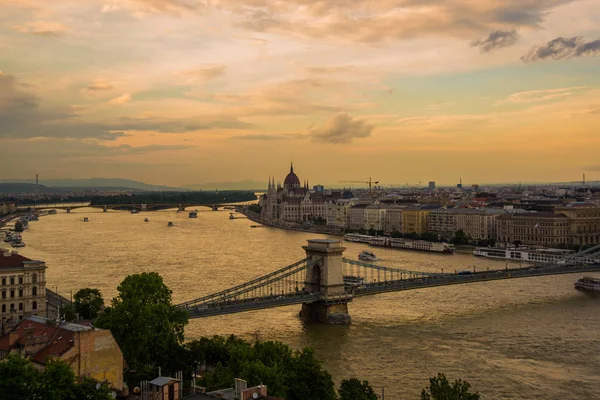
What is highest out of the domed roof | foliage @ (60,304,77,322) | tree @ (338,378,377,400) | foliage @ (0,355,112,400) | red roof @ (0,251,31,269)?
the domed roof

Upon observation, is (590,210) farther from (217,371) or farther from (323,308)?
(217,371)

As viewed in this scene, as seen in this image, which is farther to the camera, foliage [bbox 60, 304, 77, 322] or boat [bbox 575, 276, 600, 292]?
boat [bbox 575, 276, 600, 292]

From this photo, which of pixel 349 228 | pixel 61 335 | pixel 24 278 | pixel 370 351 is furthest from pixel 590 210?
pixel 61 335

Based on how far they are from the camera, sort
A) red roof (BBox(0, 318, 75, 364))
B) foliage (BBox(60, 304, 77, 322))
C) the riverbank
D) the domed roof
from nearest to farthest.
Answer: red roof (BBox(0, 318, 75, 364)) < foliage (BBox(60, 304, 77, 322)) < the riverbank < the domed roof

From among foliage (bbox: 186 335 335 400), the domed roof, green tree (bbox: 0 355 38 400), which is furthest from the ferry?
the domed roof

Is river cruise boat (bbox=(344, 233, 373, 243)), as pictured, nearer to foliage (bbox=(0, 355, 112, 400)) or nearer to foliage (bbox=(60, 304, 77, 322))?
foliage (bbox=(60, 304, 77, 322))
